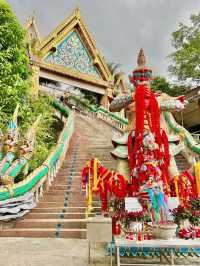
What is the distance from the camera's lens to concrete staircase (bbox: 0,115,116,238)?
544 cm

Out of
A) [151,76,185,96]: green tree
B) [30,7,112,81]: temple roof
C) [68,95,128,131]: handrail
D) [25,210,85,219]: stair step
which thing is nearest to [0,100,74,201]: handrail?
[25,210,85,219]: stair step

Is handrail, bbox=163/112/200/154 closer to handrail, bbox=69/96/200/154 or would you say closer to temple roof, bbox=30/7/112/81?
handrail, bbox=69/96/200/154

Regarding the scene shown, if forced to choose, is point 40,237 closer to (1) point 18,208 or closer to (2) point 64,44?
(1) point 18,208

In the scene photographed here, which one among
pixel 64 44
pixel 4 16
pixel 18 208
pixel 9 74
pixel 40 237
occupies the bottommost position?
pixel 40 237

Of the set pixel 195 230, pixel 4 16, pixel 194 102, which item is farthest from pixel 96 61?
pixel 195 230

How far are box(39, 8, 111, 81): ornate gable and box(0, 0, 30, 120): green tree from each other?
23.2 ft

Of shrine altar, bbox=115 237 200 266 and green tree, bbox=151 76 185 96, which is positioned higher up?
green tree, bbox=151 76 185 96

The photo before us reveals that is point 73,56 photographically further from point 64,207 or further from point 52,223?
point 52,223

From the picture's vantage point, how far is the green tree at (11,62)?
9484mm

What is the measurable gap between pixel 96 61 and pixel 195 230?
60.0ft

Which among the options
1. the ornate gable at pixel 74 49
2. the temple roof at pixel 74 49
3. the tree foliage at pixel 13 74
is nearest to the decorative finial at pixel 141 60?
the tree foliage at pixel 13 74

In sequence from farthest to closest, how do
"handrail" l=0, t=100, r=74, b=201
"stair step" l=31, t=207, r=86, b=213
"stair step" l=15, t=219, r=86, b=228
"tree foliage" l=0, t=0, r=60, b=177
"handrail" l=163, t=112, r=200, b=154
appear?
"tree foliage" l=0, t=0, r=60, b=177, "handrail" l=163, t=112, r=200, b=154, "stair step" l=31, t=207, r=86, b=213, "handrail" l=0, t=100, r=74, b=201, "stair step" l=15, t=219, r=86, b=228

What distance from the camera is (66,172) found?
334 inches

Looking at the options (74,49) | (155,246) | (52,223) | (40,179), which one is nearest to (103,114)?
(74,49)
